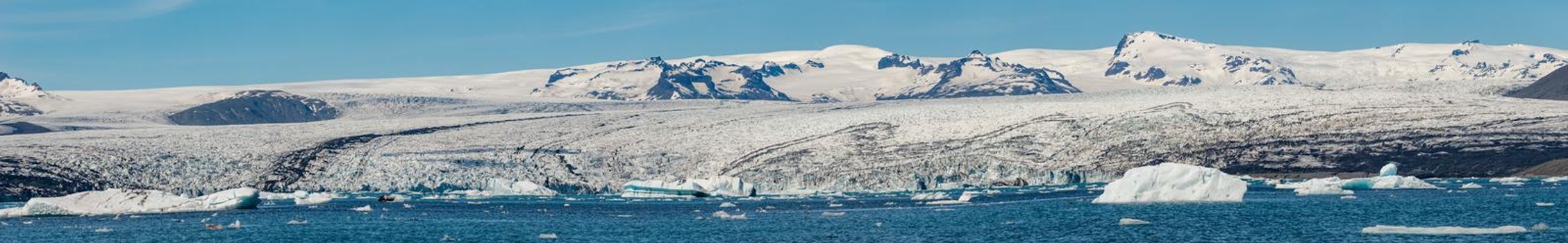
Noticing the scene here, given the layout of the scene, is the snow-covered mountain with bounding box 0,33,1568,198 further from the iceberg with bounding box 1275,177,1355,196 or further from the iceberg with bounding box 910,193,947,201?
the iceberg with bounding box 1275,177,1355,196

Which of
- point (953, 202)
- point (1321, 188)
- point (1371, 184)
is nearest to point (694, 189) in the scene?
point (953, 202)

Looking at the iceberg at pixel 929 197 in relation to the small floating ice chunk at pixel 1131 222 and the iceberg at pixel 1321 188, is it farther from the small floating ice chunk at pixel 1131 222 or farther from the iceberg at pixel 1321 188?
the small floating ice chunk at pixel 1131 222

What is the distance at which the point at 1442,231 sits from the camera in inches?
2109

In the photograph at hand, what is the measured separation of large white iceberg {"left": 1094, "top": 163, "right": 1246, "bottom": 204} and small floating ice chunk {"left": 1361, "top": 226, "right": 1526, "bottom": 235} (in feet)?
70.2

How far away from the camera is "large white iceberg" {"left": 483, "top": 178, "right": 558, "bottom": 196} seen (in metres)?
111

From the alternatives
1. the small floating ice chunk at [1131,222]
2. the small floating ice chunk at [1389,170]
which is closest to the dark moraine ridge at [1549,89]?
the small floating ice chunk at [1389,170]

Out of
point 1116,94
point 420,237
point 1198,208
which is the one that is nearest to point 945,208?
point 1198,208

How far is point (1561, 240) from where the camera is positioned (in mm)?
49688

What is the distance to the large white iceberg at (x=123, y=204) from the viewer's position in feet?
260

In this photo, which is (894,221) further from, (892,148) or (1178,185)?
(892,148)

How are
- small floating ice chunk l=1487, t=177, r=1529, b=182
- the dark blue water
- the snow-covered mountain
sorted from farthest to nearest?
1. the snow-covered mountain
2. small floating ice chunk l=1487, t=177, r=1529, b=182
3. the dark blue water

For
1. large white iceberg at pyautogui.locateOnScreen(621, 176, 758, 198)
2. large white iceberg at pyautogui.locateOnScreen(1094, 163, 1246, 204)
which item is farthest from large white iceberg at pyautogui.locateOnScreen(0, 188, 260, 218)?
large white iceberg at pyautogui.locateOnScreen(1094, 163, 1246, 204)

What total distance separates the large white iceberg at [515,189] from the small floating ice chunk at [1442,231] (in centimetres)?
6237

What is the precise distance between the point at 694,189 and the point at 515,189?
51.5 ft
